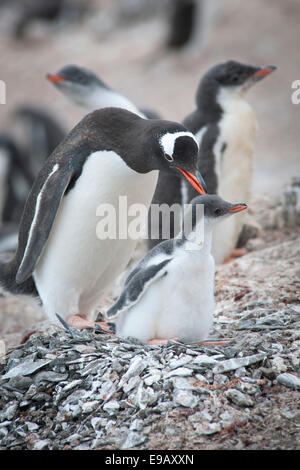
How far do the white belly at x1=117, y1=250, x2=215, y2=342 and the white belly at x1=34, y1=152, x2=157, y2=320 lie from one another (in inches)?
22.2

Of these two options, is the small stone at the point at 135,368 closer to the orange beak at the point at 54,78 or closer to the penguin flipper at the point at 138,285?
the penguin flipper at the point at 138,285

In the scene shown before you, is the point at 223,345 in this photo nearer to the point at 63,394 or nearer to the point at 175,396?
the point at 175,396

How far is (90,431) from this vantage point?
10.4ft

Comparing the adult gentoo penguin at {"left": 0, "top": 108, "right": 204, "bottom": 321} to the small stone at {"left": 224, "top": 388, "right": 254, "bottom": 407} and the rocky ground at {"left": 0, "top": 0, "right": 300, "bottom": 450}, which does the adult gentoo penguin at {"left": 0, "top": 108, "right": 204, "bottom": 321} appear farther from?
the small stone at {"left": 224, "top": 388, "right": 254, "bottom": 407}

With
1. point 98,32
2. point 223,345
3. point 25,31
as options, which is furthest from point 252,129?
point 25,31

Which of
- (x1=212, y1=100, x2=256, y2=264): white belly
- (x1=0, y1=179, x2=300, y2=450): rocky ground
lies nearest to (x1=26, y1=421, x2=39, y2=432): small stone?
(x1=0, y1=179, x2=300, y2=450): rocky ground

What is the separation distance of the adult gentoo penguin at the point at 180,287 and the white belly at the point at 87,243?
452 mm

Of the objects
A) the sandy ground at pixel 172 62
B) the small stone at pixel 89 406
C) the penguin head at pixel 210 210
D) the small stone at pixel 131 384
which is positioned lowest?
the small stone at pixel 89 406

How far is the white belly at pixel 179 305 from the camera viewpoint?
143 inches

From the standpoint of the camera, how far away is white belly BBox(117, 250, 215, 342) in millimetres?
3635

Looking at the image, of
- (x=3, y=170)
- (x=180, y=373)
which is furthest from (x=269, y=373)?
(x=3, y=170)

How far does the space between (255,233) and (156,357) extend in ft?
10.2

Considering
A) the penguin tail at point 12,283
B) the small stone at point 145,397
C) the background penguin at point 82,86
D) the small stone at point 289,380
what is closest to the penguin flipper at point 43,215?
the penguin tail at point 12,283

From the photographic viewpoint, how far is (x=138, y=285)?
12.1 feet
